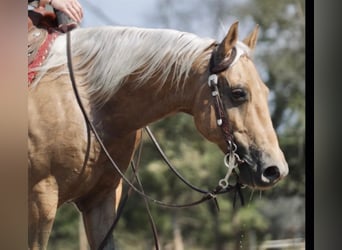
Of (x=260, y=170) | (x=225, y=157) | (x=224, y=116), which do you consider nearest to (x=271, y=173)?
(x=260, y=170)

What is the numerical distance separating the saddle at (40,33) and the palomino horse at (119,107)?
39mm

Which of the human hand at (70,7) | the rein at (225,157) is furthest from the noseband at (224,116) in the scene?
the human hand at (70,7)

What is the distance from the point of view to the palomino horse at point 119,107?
11.1 feet

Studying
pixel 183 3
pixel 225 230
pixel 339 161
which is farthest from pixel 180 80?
pixel 339 161

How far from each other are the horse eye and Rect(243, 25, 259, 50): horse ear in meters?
0.21

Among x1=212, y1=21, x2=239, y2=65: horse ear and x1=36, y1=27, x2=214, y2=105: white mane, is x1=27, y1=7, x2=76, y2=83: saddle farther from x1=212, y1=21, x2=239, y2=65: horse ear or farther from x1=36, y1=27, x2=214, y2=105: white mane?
x1=212, y1=21, x2=239, y2=65: horse ear

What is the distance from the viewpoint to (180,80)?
3.55 m

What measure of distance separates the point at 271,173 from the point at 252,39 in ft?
2.08

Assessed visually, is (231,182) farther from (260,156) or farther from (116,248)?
(116,248)

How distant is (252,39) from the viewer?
11.9 feet

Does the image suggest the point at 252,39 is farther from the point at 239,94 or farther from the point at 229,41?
the point at 239,94

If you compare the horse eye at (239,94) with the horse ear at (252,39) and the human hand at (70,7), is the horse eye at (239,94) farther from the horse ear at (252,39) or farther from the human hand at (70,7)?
the human hand at (70,7)

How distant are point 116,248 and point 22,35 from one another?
3.39 ft

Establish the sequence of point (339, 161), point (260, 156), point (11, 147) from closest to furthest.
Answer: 1. point (11, 147)
2. point (260, 156)
3. point (339, 161)
